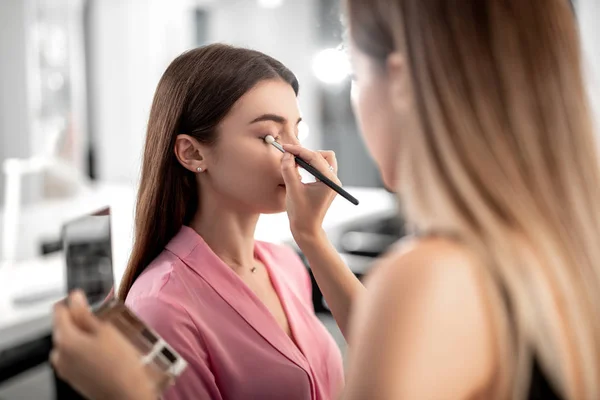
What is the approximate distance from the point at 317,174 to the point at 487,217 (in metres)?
0.41

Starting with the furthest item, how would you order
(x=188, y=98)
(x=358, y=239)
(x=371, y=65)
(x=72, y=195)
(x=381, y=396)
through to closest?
(x=358, y=239), (x=72, y=195), (x=188, y=98), (x=371, y=65), (x=381, y=396)

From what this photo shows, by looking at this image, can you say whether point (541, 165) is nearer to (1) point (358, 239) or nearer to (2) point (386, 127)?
(2) point (386, 127)

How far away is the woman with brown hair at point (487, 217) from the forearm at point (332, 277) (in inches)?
14.7

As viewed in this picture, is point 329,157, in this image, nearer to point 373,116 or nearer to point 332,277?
point 332,277

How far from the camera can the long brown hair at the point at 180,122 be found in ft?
2.97

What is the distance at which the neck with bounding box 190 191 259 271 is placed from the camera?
3.15 feet

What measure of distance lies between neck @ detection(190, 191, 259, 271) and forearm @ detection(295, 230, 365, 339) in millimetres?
112

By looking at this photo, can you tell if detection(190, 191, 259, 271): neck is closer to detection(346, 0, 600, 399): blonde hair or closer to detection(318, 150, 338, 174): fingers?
detection(318, 150, 338, 174): fingers

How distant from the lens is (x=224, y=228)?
3.17 ft

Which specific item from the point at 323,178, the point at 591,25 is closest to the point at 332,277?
the point at 323,178

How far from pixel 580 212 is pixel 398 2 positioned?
24 centimetres

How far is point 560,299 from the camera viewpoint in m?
0.49

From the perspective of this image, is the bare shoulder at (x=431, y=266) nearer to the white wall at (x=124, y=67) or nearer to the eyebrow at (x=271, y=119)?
the eyebrow at (x=271, y=119)

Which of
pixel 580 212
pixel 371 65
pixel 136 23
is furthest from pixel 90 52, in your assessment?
pixel 580 212
